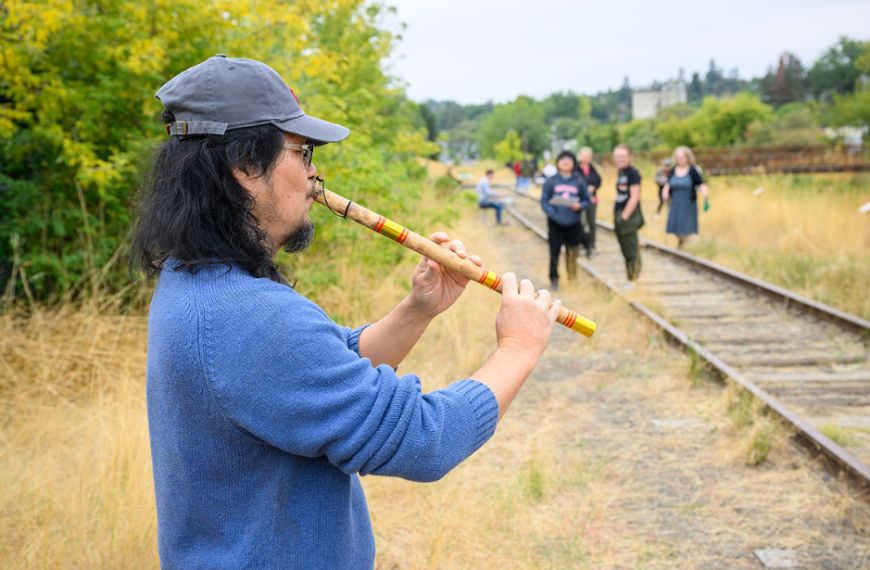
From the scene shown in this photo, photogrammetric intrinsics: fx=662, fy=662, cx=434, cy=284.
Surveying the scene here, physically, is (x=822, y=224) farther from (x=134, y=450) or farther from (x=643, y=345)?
(x=134, y=450)

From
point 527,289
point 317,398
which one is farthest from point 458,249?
point 317,398

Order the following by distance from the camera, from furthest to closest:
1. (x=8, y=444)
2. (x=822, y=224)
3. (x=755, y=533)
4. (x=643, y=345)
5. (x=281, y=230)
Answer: (x=822, y=224) < (x=643, y=345) < (x=8, y=444) < (x=755, y=533) < (x=281, y=230)

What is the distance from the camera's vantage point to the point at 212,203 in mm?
1341

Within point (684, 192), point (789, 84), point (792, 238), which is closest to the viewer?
point (684, 192)

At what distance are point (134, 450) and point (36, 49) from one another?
10.9 feet

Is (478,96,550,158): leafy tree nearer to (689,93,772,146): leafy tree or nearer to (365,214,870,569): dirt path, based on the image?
(689,93,772,146): leafy tree

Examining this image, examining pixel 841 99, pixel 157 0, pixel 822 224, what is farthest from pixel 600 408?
pixel 841 99

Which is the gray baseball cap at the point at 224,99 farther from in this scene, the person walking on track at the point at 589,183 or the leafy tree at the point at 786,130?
the leafy tree at the point at 786,130

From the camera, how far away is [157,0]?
5.05m

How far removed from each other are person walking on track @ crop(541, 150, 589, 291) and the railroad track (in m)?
0.72

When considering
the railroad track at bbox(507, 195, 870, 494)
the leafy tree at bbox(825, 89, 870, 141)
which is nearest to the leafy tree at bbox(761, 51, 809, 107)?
the leafy tree at bbox(825, 89, 870, 141)

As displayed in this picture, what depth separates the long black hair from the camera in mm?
1319

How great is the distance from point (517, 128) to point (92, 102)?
88.1 meters

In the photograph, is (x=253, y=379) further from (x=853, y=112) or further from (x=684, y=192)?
(x=853, y=112)
